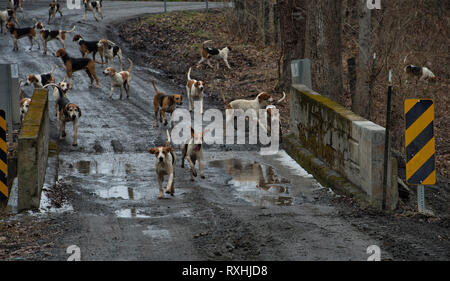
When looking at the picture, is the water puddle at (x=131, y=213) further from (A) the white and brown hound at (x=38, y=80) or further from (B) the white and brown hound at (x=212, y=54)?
(B) the white and brown hound at (x=212, y=54)

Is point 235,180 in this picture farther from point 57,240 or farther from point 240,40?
point 240,40

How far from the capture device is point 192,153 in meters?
12.1

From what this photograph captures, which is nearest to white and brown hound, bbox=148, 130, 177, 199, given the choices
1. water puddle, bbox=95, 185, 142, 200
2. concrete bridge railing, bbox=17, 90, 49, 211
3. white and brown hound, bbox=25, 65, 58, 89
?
water puddle, bbox=95, 185, 142, 200

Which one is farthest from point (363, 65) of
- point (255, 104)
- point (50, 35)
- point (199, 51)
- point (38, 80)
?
point (50, 35)

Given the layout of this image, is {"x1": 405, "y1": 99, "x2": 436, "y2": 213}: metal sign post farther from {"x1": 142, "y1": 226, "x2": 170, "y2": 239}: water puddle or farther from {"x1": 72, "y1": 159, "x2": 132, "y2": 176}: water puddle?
{"x1": 72, "y1": 159, "x2": 132, "y2": 176}: water puddle

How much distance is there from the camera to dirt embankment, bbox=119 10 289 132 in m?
21.5

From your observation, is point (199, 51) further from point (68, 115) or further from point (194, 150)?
point (194, 150)

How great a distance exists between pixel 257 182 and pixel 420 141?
3617 mm

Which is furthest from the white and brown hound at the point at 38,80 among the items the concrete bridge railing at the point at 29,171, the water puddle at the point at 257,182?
the concrete bridge railing at the point at 29,171

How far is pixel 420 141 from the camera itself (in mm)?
8945

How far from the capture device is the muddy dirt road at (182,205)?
7.33 meters

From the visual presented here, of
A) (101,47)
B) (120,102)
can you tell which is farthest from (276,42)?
(120,102)

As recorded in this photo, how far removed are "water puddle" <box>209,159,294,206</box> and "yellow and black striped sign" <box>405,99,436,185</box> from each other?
204 cm
